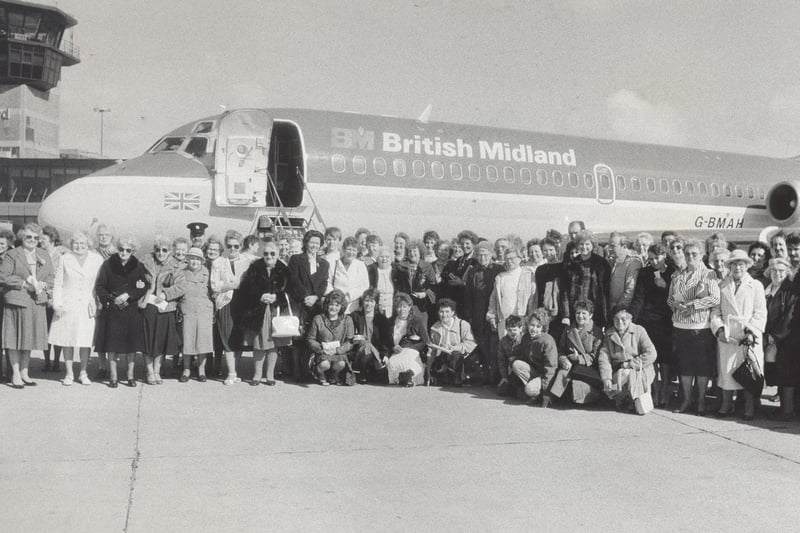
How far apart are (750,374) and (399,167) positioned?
28.1 feet

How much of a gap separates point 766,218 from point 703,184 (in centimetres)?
246

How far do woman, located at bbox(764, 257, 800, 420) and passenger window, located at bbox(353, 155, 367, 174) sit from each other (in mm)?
8133

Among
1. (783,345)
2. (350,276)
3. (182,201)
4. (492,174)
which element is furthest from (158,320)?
(492,174)

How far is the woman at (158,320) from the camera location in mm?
8609

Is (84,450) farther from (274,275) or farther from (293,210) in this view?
(293,210)

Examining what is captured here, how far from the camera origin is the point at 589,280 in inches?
334

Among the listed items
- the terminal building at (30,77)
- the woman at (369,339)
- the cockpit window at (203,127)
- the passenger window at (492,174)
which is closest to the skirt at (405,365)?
the woman at (369,339)

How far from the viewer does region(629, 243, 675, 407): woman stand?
8164 millimetres

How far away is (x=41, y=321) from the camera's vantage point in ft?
27.9

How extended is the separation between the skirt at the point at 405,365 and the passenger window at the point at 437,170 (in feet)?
21.4

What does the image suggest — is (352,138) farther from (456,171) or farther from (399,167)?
(456,171)

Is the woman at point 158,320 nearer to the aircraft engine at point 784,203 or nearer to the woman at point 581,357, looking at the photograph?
the woman at point 581,357

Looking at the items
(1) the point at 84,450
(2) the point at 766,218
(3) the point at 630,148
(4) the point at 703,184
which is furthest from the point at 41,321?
(2) the point at 766,218

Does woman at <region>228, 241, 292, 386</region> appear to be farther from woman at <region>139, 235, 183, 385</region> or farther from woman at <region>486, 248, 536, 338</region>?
woman at <region>486, 248, 536, 338</region>
